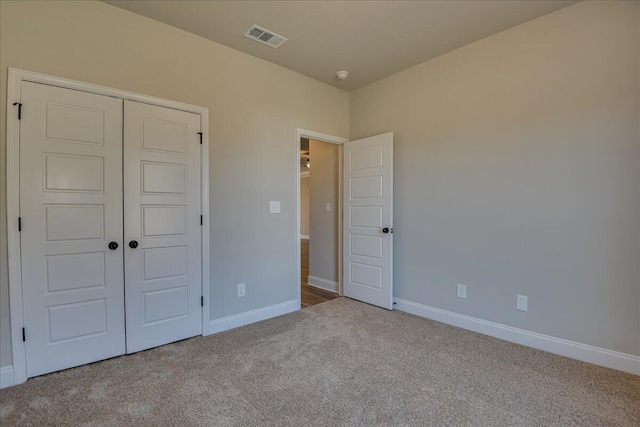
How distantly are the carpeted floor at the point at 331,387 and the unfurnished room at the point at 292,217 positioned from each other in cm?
2

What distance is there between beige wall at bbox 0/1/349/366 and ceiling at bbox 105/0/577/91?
0.20m

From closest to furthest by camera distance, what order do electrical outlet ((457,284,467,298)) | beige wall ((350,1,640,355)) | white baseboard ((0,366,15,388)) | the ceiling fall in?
white baseboard ((0,366,15,388)) → beige wall ((350,1,640,355)) → the ceiling → electrical outlet ((457,284,467,298))

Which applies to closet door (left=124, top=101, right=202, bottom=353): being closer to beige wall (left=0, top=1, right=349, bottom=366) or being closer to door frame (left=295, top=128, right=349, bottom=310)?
beige wall (left=0, top=1, right=349, bottom=366)

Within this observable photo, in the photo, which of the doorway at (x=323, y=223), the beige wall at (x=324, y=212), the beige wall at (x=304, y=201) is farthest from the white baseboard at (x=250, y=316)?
the beige wall at (x=304, y=201)

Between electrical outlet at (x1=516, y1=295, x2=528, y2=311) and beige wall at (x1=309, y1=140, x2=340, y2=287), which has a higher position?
beige wall at (x1=309, y1=140, x2=340, y2=287)

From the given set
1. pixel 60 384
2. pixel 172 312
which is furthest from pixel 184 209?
pixel 60 384

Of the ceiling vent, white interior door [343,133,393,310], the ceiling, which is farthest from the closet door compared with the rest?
white interior door [343,133,393,310]

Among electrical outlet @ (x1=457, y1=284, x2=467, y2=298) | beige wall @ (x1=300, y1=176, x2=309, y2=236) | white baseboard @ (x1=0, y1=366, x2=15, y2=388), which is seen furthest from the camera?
beige wall @ (x1=300, y1=176, x2=309, y2=236)

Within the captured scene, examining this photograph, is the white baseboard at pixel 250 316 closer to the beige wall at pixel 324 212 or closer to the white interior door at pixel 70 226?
the white interior door at pixel 70 226

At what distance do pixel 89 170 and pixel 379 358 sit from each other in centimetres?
267

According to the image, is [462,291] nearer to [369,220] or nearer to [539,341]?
[539,341]

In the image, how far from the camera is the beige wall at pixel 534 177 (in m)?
2.21

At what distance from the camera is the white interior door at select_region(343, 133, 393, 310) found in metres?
3.52

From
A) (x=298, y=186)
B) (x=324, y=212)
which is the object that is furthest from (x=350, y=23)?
(x=324, y=212)
